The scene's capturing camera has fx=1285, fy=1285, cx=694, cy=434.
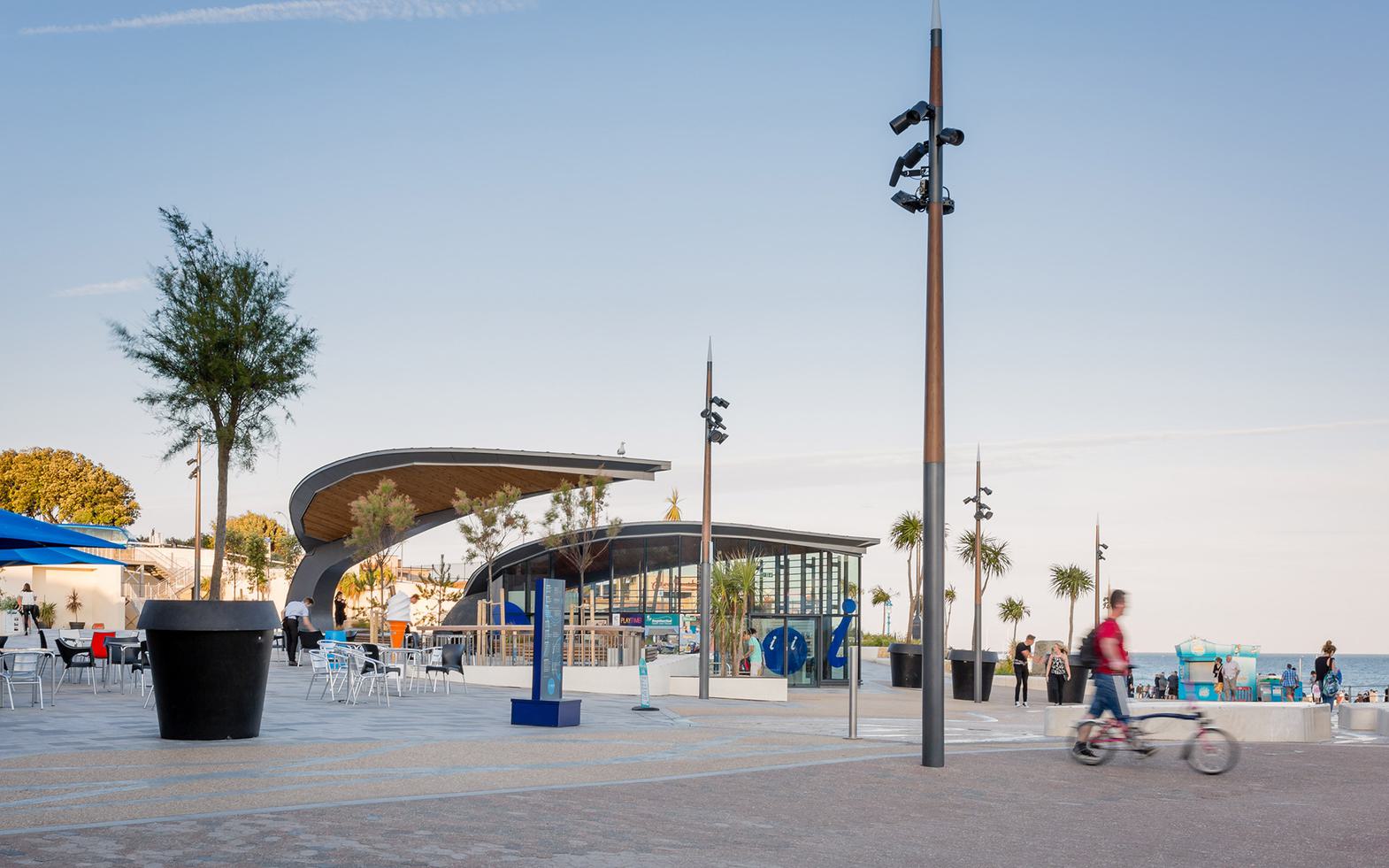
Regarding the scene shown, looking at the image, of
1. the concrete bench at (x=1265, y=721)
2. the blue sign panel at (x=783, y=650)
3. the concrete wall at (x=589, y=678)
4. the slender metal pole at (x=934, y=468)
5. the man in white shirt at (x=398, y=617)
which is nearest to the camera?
the slender metal pole at (x=934, y=468)

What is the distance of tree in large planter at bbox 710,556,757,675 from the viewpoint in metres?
32.4

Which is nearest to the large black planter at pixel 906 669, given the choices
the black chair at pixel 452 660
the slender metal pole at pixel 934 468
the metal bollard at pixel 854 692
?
the black chair at pixel 452 660

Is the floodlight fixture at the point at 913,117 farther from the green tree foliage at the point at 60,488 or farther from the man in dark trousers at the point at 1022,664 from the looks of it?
the green tree foliage at the point at 60,488

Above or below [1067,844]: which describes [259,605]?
above

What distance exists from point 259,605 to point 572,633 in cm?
1431

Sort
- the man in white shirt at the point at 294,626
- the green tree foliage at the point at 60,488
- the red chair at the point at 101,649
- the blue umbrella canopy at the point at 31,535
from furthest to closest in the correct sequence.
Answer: the green tree foliage at the point at 60,488 < the man in white shirt at the point at 294,626 < the red chair at the point at 101,649 < the blue umbrella canopy at the point at 31,535

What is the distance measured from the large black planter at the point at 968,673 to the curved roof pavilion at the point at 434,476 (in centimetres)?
1311

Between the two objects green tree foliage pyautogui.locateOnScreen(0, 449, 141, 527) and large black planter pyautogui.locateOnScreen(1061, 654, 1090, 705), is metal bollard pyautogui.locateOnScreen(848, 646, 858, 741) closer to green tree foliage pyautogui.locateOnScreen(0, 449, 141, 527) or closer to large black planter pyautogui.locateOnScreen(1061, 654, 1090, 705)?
large black planter pyautogui.locateOnScreen(1061, 654, 1090, 705)

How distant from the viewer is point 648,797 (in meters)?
8.51

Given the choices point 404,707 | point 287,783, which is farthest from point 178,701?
point 404,707

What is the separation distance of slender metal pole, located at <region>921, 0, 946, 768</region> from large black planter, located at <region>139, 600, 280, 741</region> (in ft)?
19.0

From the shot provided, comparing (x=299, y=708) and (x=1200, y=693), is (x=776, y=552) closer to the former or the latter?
(x=1200, y=693)

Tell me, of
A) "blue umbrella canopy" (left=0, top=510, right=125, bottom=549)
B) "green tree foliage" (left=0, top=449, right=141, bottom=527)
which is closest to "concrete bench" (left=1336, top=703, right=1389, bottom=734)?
"blue umbrella canopy" (left=0, top=510, right=125, bottom=549)

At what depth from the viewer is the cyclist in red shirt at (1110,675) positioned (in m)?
11.3
